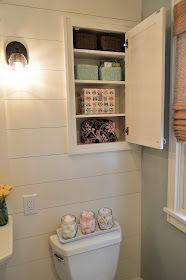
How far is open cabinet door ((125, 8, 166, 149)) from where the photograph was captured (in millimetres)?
1222

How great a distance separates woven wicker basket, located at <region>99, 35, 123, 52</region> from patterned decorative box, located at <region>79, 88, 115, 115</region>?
11.8 inches

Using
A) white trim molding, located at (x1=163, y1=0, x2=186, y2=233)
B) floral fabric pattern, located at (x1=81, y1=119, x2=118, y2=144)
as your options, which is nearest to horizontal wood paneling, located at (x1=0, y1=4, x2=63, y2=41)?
floral fabric pattern, located at (x1=81, y1=119, x2=118, y2=144)

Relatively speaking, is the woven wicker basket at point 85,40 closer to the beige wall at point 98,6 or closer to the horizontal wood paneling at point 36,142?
the beige wall at point 98,6

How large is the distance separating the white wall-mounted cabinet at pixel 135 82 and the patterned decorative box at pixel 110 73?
35mm

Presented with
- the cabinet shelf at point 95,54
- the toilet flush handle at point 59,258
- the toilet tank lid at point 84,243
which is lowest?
Answer: the toilet flush handle at point 59,258

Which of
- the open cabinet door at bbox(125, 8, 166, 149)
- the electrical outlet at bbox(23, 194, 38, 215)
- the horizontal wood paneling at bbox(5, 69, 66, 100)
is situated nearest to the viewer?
the open cabinet door at bbox(125, 8, 166, 149)

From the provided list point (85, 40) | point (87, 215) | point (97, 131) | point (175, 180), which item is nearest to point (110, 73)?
point (85, 40)

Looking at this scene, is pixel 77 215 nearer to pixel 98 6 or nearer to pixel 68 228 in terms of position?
pixel 68 228

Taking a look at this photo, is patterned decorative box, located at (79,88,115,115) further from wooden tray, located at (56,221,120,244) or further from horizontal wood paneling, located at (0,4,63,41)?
wooden tray, located at (56,221,120,244)

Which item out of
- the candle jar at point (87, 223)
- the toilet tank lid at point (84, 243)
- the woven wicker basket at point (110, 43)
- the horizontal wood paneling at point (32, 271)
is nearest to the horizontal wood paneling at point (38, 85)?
the woven wicker basket at point (110, 43)

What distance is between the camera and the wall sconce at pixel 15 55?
126cm

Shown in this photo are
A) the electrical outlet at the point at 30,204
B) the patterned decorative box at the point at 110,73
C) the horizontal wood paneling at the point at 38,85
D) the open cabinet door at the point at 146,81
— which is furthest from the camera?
the patterned decorative box at the point at 110,73

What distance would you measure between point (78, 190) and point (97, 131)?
0.47 meters

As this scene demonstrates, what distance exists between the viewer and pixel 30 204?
146 centimetres
